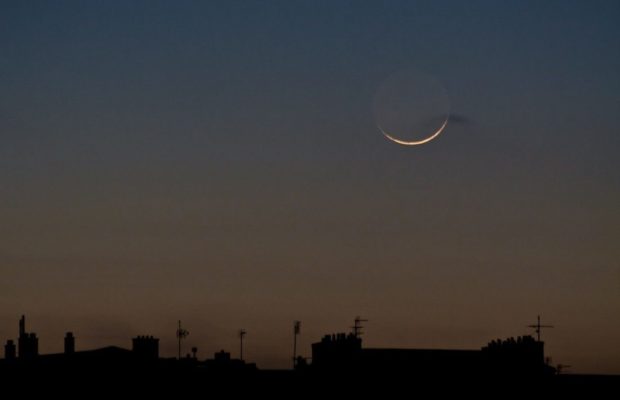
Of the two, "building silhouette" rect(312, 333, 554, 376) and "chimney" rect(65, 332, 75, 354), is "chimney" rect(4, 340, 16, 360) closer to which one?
"chimney" rect(65, 332, 75, 354)

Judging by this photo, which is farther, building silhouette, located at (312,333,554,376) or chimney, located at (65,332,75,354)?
chimney, located at (65,332,75,354)

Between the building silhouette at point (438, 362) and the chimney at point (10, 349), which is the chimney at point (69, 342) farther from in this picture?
the building silhouette at point (438, 362)

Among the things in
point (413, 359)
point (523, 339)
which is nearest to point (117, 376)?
point (413, 359)

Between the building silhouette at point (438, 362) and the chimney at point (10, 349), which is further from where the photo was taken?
the chimney at point (10, 349)

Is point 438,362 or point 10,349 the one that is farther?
point 10,349

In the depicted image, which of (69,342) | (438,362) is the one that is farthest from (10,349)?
(438,362)

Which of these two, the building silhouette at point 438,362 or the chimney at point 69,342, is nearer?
the building silhouette at point 438,362

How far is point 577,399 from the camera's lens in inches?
3081

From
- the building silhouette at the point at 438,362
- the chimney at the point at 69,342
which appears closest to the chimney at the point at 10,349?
the chimney at the point at 69,342

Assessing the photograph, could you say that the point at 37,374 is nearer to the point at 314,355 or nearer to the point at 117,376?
the point at 117,376

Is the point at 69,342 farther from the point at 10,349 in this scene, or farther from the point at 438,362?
the point at 438,362

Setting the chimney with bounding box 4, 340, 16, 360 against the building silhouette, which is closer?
the building silhouette

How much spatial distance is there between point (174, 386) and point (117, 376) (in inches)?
144

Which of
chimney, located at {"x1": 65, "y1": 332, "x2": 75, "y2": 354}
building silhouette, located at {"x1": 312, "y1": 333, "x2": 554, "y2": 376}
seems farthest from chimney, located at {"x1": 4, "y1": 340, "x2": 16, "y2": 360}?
building silhouette, located at {"x1": 312, "y1": 333, "x2": 554, "y2": 376}
